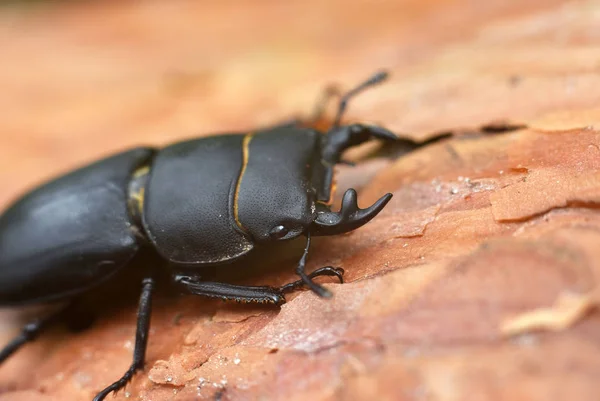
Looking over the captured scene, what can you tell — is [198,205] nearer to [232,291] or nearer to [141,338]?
[232,291]

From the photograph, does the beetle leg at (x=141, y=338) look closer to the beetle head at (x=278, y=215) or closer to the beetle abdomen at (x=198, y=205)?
the beetle abdomen at (x=198, y=205)

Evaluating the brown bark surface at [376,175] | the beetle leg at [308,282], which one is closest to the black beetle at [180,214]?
the beetle leg at [308,282]

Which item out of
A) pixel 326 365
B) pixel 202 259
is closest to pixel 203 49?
pixel 202 259

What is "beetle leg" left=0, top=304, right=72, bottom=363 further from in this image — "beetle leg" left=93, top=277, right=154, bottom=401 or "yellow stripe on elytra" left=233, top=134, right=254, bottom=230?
"yellow stripe on elytra" left=233, top=134, right=254, bottom=230

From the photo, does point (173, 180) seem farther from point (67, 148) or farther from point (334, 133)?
point (67, 148)

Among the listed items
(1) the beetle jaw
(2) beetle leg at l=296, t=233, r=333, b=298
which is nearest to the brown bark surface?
(2) beetle leg at l=296, t=233, r=333, b=298

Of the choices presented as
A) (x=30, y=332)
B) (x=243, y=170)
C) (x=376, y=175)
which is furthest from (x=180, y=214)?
(x=30, y=332)
